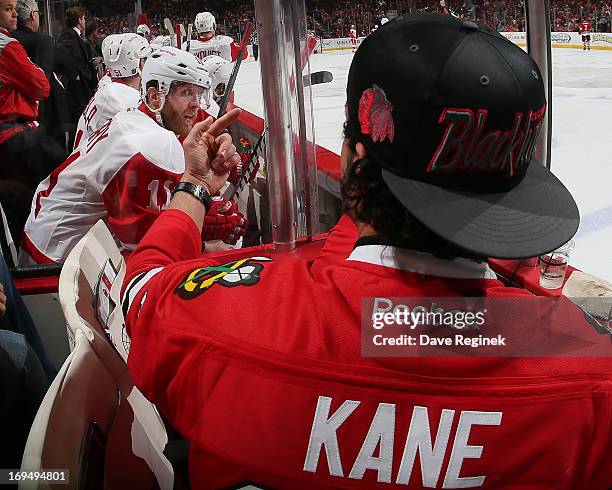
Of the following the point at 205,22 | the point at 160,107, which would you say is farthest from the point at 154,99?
the point at 205,22

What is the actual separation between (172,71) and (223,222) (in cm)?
63

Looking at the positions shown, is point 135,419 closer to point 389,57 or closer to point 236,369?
point 236,369

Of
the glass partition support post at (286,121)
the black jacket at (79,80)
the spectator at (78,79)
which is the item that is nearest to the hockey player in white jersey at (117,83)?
the spectator at (78,79)

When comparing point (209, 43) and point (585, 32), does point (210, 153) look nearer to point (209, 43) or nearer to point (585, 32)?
point (209, 43)

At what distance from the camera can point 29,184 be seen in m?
2.09

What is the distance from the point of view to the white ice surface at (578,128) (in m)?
1.32

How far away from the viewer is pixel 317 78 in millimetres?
1274

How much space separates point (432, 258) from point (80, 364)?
1.49 feet

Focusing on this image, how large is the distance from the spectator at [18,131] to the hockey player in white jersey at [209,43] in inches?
25.6

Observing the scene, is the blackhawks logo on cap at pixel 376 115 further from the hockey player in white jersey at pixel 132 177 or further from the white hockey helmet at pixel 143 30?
the white hockey helmet at pixel 143 30

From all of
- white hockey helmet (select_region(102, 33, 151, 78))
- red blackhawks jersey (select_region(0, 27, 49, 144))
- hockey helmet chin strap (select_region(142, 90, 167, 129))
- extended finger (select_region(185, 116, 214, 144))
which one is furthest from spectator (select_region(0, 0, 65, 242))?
extended finger (select_region(185, 116, 214, 144))

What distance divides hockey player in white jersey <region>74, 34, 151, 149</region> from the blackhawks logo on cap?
161 centimetres

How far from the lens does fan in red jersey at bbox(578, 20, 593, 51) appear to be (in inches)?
272

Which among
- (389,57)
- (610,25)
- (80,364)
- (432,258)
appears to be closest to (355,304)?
(432,258)
